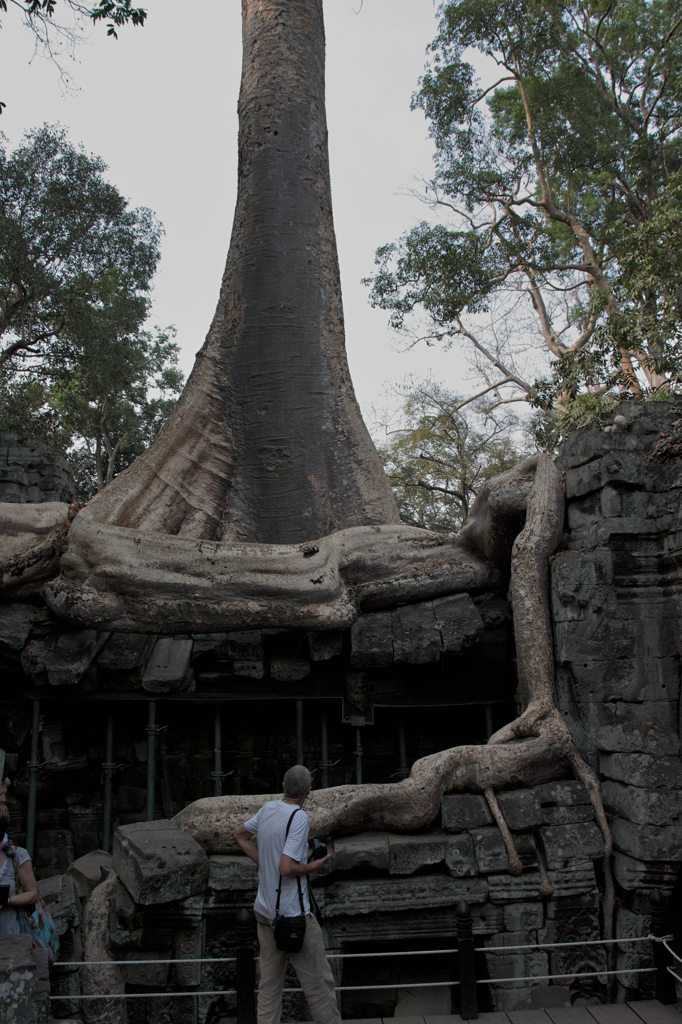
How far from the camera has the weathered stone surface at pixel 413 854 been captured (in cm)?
323

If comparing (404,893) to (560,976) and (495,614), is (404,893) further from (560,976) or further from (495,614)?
(495,614)

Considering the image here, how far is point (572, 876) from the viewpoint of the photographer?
3.31m

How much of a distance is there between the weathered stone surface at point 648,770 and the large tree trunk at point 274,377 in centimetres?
263

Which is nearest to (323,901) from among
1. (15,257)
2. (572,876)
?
(572,876)

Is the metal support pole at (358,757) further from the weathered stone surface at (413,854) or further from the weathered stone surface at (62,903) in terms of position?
the weathered stone surface at (62,903)

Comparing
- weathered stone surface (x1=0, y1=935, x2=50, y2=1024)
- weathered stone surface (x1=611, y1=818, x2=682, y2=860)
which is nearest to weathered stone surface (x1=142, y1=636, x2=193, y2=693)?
weathered stone surface (x1=0, y1=935, x2=50, y2=1024)

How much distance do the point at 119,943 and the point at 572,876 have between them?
186 centimetres

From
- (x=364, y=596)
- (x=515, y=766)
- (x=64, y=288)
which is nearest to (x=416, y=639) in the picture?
(x=364, y=596)

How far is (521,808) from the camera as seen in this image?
11.2 feet

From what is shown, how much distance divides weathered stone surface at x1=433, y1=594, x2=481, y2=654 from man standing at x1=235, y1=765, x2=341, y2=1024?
1.74 meters

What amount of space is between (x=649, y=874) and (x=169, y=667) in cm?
246

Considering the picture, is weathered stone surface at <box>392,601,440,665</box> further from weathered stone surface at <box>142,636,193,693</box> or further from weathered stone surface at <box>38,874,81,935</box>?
weathered stone surface at <box>38,874,81,935</box>

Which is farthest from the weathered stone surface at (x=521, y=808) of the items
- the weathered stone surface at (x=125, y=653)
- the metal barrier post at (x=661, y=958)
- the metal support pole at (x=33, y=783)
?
the metal support pole at (x=33, y=783)

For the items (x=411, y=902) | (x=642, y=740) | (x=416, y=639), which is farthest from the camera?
(x=416, y=639)
